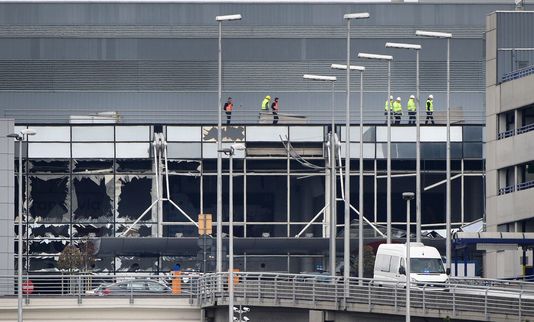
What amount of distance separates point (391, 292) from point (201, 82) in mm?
48145

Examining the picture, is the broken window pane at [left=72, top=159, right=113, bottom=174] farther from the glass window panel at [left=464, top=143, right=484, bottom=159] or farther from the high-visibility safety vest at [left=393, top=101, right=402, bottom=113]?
the glass window panel at [left=464, top=143, right=484, bottom=159]

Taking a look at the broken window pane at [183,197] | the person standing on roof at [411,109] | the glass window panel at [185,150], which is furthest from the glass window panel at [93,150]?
the person standing on roof at [411,109]

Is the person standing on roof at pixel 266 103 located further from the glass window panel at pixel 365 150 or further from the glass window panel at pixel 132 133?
the glass window panel at pixel 132 133

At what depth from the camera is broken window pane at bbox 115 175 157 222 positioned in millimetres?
98938

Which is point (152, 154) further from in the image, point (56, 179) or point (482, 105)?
point (482, 105)

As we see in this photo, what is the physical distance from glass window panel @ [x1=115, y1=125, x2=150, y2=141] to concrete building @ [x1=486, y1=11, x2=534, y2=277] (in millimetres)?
19611

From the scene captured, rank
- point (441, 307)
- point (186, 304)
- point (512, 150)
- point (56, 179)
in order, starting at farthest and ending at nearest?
point (56, 179) → point (512, 150) → point (186, 304) → point (441, 307)

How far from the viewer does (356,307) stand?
64.3 metres

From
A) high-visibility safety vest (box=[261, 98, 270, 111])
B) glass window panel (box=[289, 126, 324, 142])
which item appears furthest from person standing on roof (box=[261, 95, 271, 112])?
glass window panel (box=[289, 126, 324, 142])

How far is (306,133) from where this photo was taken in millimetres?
100062

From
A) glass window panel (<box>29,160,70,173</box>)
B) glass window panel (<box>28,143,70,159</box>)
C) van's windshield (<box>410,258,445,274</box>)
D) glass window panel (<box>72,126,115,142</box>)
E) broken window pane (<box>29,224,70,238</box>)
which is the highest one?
glass window panel (<box>72,126,115,142</box>)

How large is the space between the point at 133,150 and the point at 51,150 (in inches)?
167

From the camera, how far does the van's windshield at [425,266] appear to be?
2753 inches

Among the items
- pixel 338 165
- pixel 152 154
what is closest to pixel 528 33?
pixel 338 165
